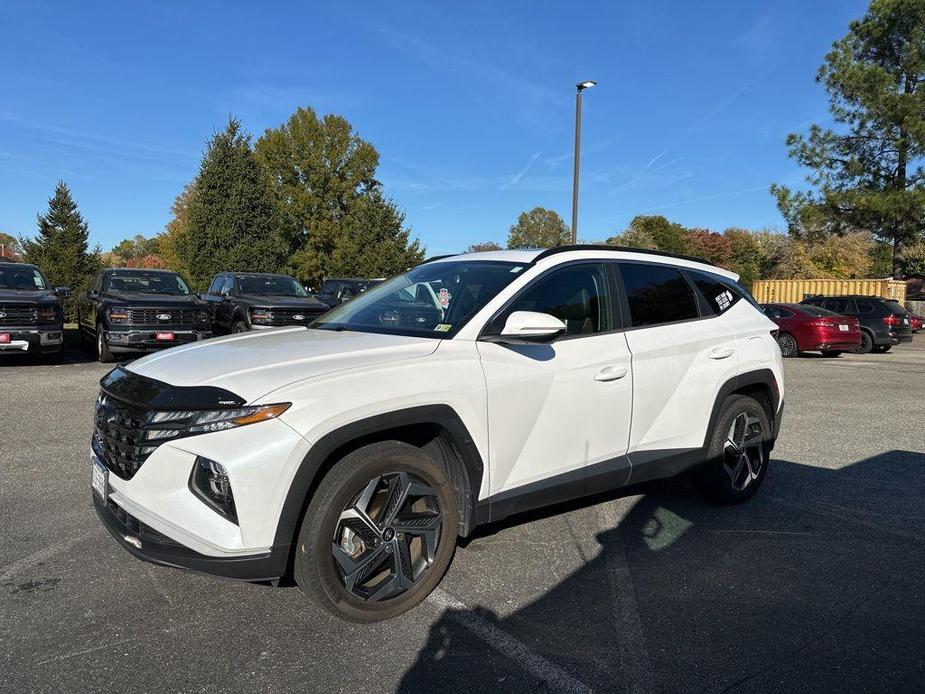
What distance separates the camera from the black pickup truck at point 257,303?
1364cm

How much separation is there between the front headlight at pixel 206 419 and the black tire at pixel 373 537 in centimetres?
39

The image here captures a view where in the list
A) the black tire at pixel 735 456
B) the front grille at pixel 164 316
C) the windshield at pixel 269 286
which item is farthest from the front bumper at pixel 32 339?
the black tire at pixel 735 456

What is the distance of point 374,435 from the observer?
3018mm

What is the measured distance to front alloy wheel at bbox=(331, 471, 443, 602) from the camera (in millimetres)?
2928

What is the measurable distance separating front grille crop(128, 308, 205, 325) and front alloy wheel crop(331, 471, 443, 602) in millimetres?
10406

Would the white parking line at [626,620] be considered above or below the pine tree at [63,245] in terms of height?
below

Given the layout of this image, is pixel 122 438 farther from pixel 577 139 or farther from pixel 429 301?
pixel 577 139

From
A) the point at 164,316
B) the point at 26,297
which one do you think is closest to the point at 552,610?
the point at 164,316

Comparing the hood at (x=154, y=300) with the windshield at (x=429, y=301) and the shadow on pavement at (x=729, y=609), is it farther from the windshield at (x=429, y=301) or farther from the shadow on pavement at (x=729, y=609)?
the shadow on pavement at (x=729, y=609)

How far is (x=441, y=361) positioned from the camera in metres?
3.14

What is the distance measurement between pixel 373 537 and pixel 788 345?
54.0ft

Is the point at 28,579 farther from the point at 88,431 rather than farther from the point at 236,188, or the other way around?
the point at 236,188

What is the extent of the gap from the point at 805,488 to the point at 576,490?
8.44 ft

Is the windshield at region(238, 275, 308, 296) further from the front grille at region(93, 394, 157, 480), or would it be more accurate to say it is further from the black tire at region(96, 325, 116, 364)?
the front grille at region(93, 394, 157, 480)
